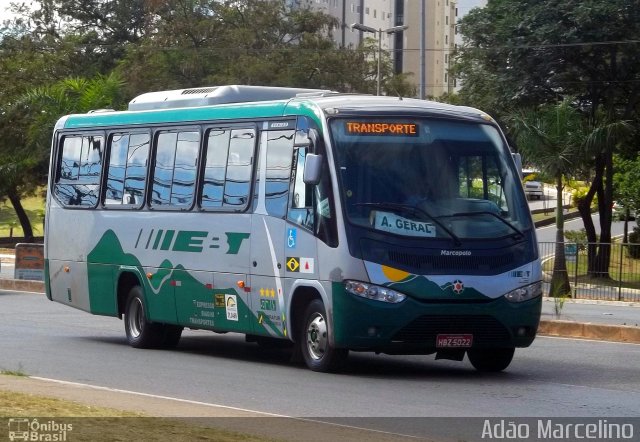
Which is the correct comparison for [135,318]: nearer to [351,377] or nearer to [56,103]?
[351,377]

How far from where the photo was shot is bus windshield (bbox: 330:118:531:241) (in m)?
14.1

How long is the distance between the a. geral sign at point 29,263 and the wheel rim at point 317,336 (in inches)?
738

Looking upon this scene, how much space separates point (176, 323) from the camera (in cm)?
1708

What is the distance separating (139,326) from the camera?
59.3ft

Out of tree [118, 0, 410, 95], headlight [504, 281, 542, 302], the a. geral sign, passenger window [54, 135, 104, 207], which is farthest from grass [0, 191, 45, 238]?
headlight [504, 281, 542, 302]

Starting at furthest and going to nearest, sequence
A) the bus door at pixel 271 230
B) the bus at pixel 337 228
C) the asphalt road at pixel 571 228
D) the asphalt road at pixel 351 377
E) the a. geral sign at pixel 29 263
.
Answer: the asphalt road at pixel 571 228 < the a. geral sign at pixel 29 263 < the bus door at pixel 271 230 < the bus at pixel 337 228 < the asphalt road at pixel 351 377

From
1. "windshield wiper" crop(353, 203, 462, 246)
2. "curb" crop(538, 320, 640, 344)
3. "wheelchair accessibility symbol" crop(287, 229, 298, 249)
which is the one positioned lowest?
"curb" crop(538, 320, 640, 344)

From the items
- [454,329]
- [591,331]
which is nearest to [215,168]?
[454,329]

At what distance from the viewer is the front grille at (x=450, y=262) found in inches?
545

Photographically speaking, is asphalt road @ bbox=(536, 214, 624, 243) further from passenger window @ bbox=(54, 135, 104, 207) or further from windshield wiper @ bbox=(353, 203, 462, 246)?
windshield wiper @ bbox=(353, 203, 462, 246)

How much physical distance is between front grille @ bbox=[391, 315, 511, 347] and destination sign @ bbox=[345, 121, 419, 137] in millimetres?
2147

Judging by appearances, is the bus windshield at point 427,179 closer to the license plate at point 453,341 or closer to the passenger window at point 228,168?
the license plate at point 453,341

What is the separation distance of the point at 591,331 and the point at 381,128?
6609 millimetres

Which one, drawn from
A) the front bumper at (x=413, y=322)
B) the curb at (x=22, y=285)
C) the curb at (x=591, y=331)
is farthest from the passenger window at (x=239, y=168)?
the curb at (x=22, y=285)
